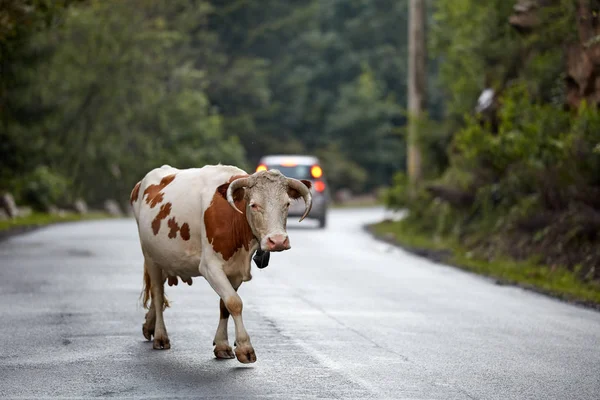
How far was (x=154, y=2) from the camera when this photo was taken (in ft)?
181

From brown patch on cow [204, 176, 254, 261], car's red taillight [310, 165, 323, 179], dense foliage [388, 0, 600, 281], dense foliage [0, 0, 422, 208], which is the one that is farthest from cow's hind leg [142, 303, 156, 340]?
car's red taillight [310, 165, 323, 179]

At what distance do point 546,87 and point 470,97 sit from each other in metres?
4.38

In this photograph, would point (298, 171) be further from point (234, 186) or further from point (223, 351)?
point (234, 186)

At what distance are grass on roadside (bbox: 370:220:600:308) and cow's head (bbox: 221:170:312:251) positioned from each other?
23.6ft

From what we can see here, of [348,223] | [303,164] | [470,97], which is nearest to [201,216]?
[470,97]

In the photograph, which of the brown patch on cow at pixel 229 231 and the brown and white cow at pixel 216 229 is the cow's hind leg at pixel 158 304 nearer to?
the brown and white cow at pixel 216 229

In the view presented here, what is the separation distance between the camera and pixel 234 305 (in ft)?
35.0

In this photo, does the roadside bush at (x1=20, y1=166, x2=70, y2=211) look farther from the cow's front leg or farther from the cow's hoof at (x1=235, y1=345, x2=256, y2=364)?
the cow's hoof at (x1=235, y1=345, x2=256, y2=364)

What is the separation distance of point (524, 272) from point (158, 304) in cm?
1024

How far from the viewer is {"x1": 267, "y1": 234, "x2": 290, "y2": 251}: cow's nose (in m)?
10.6

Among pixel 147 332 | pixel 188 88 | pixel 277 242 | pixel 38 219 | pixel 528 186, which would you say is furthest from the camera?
pixel 188 88

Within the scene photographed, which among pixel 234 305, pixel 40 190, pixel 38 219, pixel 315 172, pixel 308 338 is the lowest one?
pixel 38 219

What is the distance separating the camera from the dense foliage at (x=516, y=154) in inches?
850

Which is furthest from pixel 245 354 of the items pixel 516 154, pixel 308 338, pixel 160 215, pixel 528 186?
pixel 528 186
